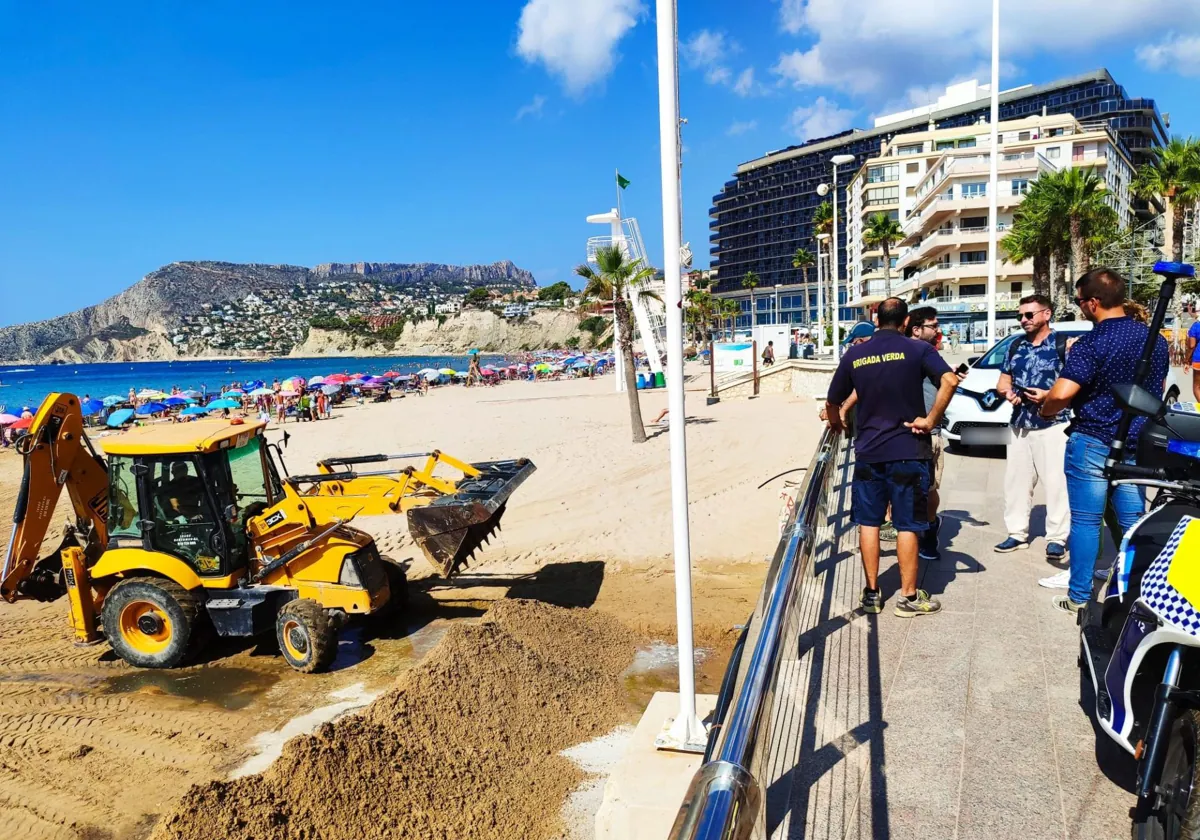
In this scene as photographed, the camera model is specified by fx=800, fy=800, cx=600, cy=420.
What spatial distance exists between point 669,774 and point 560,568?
7.57 m

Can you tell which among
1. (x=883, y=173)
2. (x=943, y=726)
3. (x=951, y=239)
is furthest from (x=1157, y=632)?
(x=883, y=173)

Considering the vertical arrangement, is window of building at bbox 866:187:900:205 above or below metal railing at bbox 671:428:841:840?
above

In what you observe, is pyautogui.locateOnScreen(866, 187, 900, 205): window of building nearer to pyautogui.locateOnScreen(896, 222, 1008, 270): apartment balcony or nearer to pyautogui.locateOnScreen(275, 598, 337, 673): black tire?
pyautogui.locateOnScreen(896, 222, 1008, 270): apartment balcony

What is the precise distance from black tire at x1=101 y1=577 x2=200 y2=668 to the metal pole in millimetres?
6004

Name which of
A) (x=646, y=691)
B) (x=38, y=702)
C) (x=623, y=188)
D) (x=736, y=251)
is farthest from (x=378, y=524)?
(x=736, y=251)

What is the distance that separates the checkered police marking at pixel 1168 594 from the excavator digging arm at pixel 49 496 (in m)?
9.21

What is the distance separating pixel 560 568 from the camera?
11.7 meters

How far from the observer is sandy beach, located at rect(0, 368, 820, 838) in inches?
239

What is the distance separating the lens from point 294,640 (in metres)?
8.01

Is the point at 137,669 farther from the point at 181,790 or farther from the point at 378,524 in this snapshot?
the point at 378,524

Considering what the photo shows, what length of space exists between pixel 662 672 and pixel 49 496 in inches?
265

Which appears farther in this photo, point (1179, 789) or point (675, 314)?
point (675, 314)

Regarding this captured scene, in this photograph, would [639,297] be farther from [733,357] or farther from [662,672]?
[662,672]

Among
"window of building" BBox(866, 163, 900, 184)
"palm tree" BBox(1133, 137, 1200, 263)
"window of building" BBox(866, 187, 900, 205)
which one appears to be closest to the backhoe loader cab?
"palm tree" BBox(1133, 137, 1200, 263)
